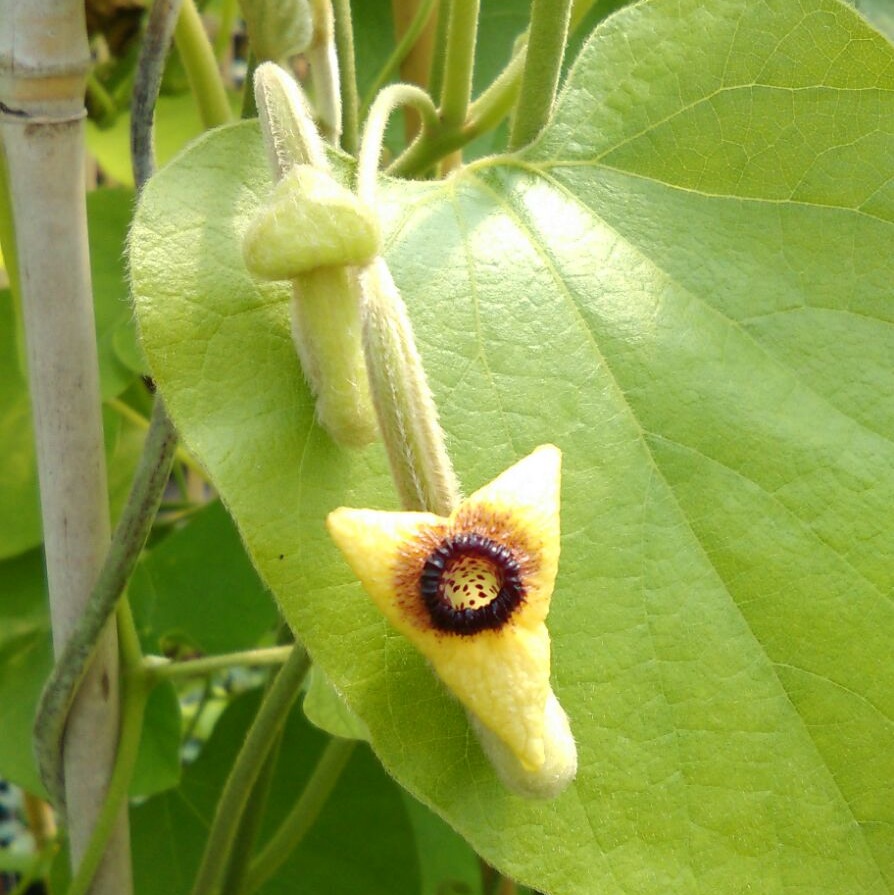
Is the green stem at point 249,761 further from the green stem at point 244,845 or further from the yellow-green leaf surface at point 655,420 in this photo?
the yellow-green leaf surface at point 655,420

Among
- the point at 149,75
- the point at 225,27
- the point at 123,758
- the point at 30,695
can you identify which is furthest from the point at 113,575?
the point at 225,27

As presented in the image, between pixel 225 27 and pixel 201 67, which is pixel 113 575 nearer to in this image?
pixel 201 67

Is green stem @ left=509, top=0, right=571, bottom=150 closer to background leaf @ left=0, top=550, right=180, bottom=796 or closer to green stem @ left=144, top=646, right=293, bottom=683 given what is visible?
green stem @ left=144, top=646, right=293, bottom=683

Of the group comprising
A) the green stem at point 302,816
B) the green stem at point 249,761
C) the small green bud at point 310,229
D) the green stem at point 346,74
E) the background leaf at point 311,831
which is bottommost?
the background leaf at point 311,831

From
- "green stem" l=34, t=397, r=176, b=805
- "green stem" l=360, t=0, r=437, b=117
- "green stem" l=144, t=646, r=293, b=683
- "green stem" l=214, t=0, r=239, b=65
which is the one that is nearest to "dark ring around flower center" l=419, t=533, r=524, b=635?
"green stem" l=34, t=397, r=176, b=805

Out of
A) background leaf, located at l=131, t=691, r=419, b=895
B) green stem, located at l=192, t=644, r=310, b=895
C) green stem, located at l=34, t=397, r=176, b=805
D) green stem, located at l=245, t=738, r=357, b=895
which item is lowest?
background leaf, located at l=131, t=691, r=419, b=895

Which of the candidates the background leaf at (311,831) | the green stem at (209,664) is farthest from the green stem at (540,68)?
the background leaf at (311,831)

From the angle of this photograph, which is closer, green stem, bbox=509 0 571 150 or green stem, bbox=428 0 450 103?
green stem, bbox=509 0 571 150

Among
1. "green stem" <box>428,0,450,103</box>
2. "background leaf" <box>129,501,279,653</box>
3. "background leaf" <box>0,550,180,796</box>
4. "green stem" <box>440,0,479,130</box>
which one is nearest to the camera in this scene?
"green stem" <box>440,0,479,130</box>
